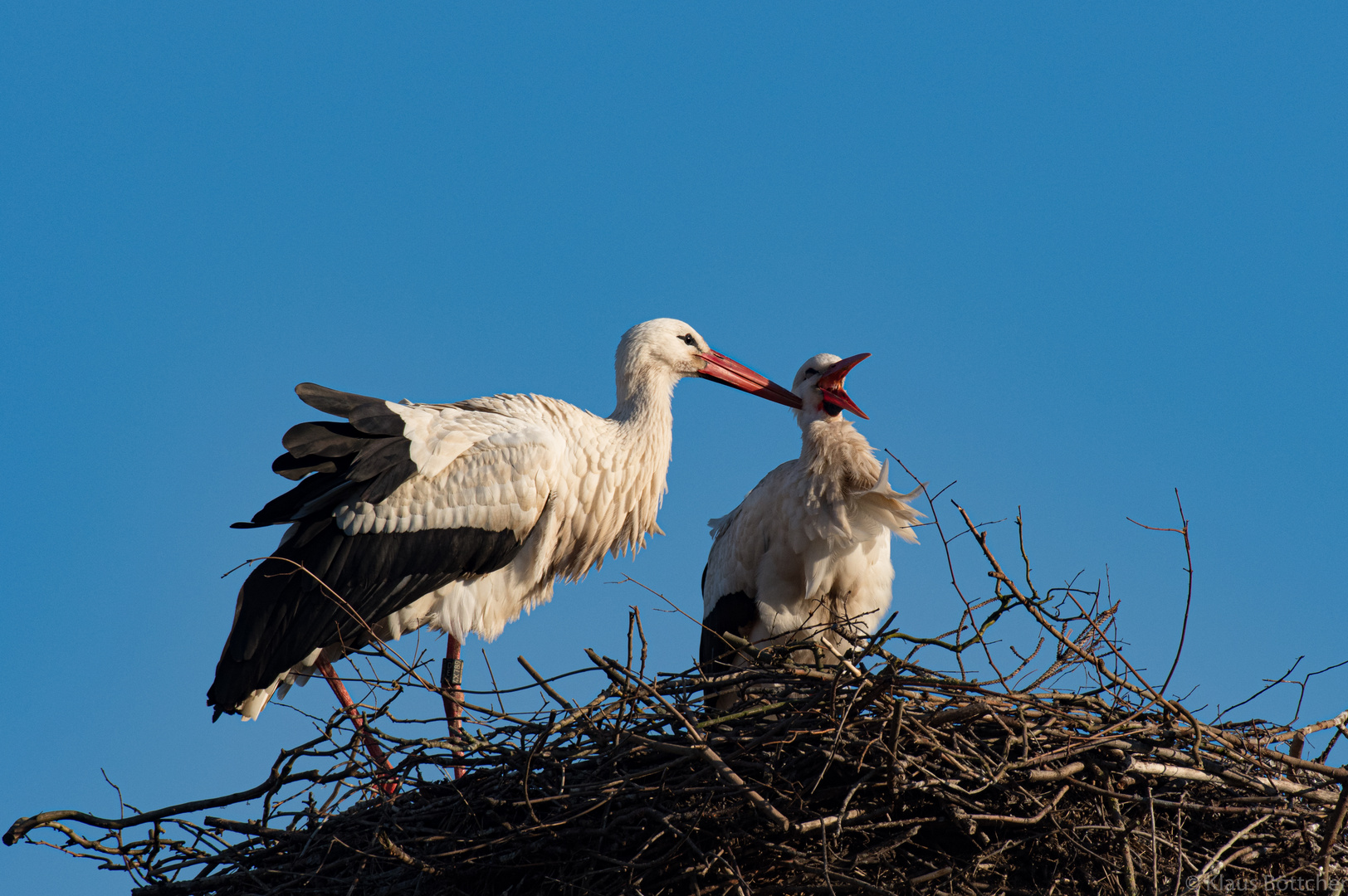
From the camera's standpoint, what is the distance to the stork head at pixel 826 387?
4.66m

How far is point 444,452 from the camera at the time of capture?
14.0 feet

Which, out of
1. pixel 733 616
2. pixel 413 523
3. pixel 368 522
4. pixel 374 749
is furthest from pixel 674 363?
pixel 374 749

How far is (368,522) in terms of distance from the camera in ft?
13.8

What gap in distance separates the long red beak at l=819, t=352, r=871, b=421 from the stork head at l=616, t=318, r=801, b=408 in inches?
6.4

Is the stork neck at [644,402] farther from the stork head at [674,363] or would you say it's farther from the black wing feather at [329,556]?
the black wing feather at [329,556]

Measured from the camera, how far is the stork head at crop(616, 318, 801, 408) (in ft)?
16.1

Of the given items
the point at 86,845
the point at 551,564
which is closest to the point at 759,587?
the point at 551,564

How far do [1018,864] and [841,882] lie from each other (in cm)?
47

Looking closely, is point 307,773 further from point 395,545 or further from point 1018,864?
point 1018,864

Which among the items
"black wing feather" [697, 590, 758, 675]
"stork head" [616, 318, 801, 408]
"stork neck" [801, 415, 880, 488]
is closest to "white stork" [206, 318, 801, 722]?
"stork head" [616, 318, 801, 408]

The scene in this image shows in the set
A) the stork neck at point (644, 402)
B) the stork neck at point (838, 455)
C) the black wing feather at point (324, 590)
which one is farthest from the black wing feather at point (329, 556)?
the stork neck at point (838, 455)

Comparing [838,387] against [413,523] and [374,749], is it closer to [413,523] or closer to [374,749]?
[413,523]

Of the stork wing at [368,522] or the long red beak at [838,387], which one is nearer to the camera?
the stork wing at [368,522]

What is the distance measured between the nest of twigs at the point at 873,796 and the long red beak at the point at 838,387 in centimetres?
183
